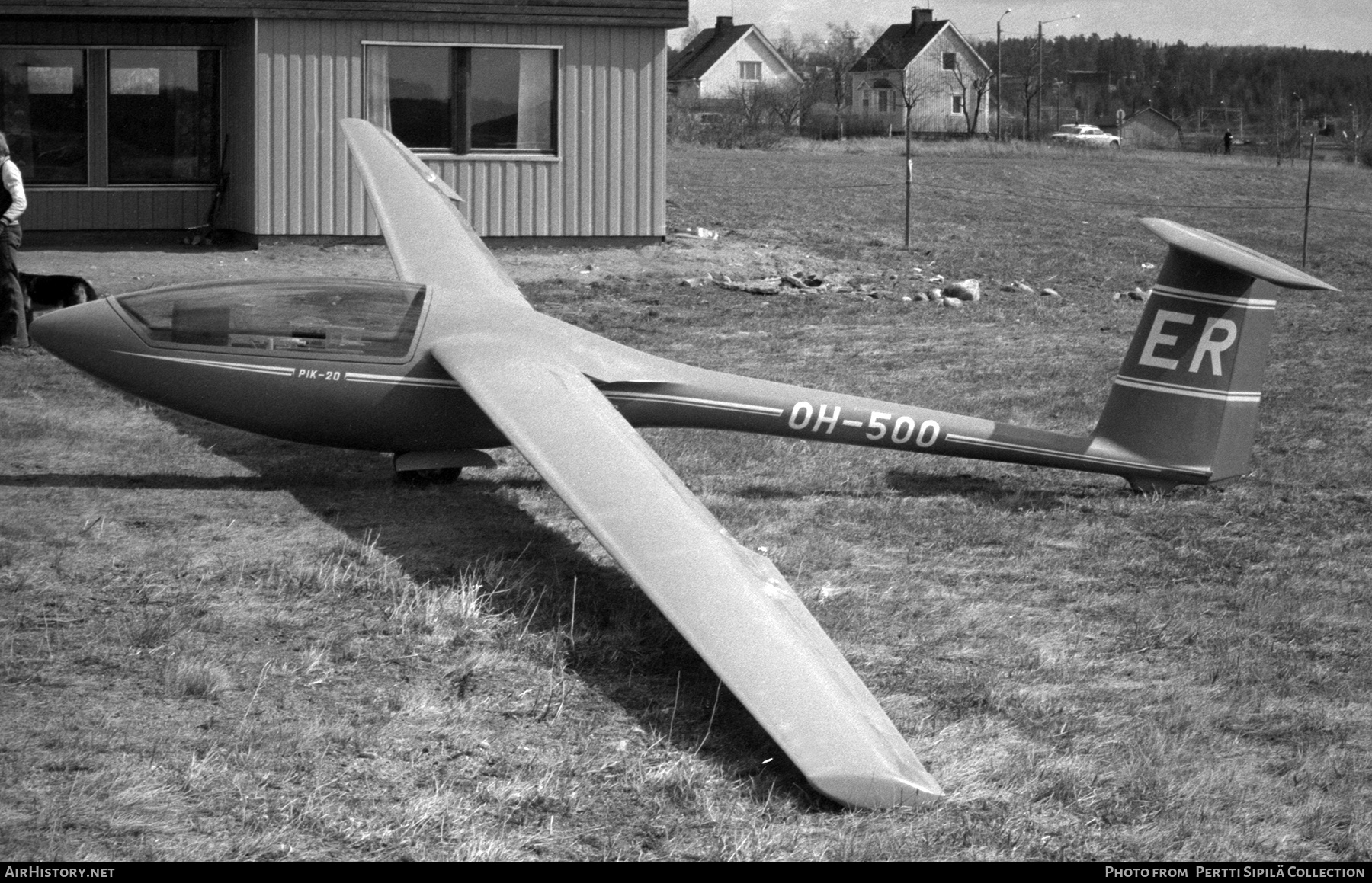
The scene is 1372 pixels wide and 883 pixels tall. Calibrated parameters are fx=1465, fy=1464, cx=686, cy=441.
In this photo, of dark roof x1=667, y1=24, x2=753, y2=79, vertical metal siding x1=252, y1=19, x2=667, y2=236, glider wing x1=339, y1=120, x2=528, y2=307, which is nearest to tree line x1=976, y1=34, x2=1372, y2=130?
dark roof x1=667, y1=24, x2=753, y2=79

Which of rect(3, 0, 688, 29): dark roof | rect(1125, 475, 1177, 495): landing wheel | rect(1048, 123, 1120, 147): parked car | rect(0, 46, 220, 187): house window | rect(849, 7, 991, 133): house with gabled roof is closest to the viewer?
rect(1125, 475, 1177, 495): landing wheel

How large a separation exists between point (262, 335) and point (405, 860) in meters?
5.06

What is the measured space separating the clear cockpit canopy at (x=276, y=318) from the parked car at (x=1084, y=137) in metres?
59.3

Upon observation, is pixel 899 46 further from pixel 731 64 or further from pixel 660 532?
pixel 660 532

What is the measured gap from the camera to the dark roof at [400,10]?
19.1 meters

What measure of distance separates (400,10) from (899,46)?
99.5m

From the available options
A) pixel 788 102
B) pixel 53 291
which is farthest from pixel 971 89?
pixel 53 291

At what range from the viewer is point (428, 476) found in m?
9.72

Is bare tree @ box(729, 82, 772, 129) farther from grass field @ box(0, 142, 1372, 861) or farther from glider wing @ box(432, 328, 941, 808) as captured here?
glider wing @ box(432, 328, 941, 808)

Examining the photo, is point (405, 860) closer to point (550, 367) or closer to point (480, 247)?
point (550, 367)

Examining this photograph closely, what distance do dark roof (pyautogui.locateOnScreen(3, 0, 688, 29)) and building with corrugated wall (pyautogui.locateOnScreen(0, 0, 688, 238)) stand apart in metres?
0.03

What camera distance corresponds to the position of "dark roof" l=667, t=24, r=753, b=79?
111 metres

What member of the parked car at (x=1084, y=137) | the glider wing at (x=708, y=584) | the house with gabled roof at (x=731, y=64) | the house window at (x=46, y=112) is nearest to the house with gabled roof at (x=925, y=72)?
the house with gabled roof at (x=731, y=64)
